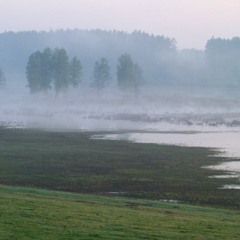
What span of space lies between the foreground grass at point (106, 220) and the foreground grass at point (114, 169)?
7.01 metres

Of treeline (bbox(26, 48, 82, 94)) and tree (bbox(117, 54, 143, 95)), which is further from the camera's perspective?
tree (bbox(117, 54, 143, 95))

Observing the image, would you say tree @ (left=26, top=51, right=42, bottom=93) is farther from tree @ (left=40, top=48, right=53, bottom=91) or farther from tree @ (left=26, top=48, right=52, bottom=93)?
tree @ (left=40, top=48, right=53, bottom=91)

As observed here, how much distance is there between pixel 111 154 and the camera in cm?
6353

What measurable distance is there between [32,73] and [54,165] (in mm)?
127998

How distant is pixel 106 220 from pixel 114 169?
2663 centimetres

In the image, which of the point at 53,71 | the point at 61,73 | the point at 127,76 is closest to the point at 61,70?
the point at 61,73

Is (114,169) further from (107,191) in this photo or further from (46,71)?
(46,71)

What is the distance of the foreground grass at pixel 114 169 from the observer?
43.1 metres

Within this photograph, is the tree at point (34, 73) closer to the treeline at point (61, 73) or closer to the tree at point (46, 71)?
the treeline at point (61, 73)

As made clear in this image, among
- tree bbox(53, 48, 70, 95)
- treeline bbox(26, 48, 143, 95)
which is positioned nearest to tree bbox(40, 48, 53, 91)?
treeline bbox(26, 48, 143, 95)

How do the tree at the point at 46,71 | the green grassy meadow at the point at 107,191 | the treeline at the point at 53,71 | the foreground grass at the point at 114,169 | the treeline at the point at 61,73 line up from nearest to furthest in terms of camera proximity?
1. the green grassy meadow at the point at 107,191
2. the foreground grass at the point at 114,169
3. the treeline at the point at 53,71
4. the treeline at the point at 61,73
5. the tree at the point at 46,71

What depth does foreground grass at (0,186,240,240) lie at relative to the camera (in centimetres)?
2383

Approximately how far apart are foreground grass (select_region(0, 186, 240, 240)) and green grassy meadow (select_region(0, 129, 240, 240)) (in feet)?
0.12

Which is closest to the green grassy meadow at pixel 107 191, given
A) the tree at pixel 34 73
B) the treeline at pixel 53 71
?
the treeline at pixel 53 71
